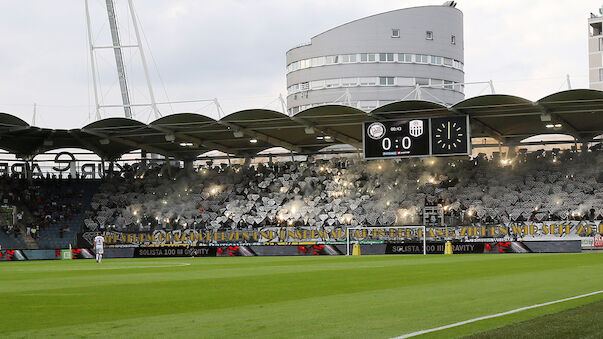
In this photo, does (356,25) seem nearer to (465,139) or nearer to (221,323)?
(465,139)

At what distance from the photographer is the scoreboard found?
4622 centimetres

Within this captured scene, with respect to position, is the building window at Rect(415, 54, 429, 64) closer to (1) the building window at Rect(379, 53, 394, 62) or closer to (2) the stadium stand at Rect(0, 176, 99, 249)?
(1) the building window at Rect(379, 53, 394, 62)

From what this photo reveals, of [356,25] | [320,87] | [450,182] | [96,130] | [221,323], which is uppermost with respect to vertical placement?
[356,25]

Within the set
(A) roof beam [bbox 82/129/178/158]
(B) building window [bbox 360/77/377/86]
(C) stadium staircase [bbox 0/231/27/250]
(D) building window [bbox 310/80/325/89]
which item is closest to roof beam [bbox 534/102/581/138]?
(A) roof beam [bbox 82/129/178/158]

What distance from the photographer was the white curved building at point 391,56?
102000mm

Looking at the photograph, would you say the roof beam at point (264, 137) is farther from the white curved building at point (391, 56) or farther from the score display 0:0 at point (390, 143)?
the white curved building at point (391, 56)

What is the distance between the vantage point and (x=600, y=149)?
57312mm

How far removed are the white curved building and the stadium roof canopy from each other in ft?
129

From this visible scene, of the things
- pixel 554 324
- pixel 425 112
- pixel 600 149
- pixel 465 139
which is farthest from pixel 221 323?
pixel 600 149

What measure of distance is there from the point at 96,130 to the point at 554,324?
48917 millimetres

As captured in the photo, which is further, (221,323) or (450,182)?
(450,182)

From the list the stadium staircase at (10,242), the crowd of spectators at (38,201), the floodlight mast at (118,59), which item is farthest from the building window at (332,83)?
the stadium staircase at (10,242)

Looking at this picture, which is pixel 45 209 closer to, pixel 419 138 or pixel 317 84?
pixel 419 138

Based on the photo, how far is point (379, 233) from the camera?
170 ft
